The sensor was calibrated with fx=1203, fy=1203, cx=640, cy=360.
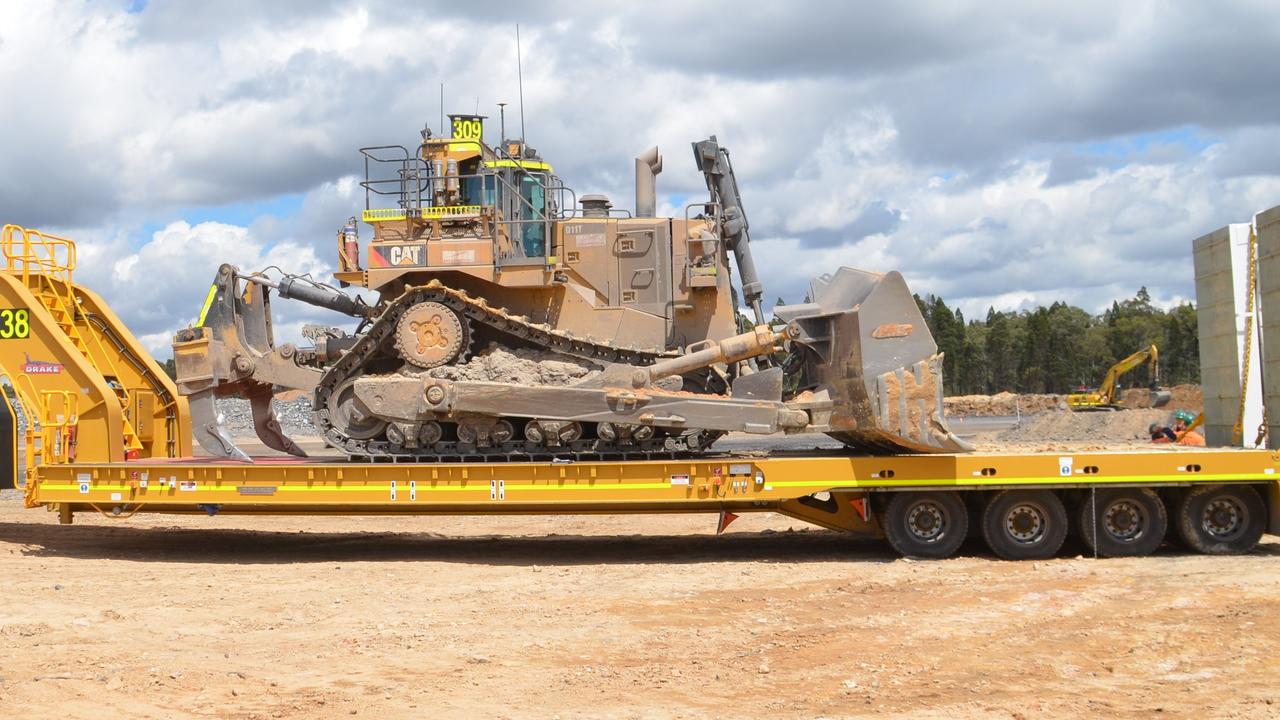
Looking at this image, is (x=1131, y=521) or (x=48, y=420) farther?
(x=48, y=420)

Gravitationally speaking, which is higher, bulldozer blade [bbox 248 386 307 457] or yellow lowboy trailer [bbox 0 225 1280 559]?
bulldozer blade [bbox 248 386 307 457]

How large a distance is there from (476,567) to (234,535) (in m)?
4.59

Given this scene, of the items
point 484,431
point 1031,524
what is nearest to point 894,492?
point 1031,524

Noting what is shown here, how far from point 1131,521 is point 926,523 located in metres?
1.97

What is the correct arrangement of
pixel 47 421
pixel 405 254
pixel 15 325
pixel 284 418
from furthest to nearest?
pixel 284 418 → pixel 15 325 → pixel 47 421 → pixel 405 254

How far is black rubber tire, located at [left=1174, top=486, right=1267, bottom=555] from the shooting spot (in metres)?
11.6

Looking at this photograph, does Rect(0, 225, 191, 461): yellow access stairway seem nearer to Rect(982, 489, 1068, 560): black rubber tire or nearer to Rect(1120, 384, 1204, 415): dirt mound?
Rect(982, 489, 1068, 560): black rubber tire

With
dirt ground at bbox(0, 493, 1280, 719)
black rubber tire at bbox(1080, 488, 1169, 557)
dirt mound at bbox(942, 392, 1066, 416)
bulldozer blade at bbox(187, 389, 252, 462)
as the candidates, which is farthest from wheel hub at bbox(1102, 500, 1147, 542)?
dirt mound at bbox(942, 392, 1066, 416)

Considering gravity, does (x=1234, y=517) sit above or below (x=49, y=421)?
below

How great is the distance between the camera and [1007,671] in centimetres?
747

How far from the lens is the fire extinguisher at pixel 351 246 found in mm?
12766

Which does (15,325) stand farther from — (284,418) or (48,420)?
(284,418)

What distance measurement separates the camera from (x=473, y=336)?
40.8ft

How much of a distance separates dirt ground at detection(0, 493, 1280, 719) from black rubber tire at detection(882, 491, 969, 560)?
26cm
